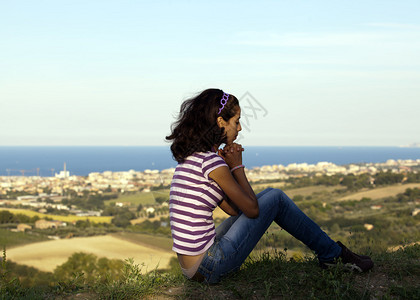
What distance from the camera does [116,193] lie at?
42594 millimetres

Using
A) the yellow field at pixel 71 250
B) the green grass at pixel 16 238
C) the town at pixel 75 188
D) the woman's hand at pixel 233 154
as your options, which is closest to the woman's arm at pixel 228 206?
the woman's hand at pixel 233 154

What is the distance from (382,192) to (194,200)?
3687cm

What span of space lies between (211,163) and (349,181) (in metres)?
42.8

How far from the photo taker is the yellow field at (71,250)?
19016 mm

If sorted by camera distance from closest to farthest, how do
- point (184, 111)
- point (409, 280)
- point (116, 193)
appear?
point (184, 111) → point (409, 280) → point (116, 193)

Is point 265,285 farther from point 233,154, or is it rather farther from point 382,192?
point 382,192

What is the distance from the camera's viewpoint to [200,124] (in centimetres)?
332

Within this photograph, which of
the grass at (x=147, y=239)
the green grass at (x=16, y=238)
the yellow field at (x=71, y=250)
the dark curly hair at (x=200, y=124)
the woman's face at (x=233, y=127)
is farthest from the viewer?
the green grass at (x=16, y=238)

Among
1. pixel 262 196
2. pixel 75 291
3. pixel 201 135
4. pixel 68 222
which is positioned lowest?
pixel 68 222

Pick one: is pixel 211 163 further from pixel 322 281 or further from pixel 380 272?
pixel 380 272

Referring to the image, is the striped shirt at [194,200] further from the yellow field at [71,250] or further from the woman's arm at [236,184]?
the yellow field at [71,250]

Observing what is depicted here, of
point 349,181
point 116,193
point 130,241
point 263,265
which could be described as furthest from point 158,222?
point 263,265

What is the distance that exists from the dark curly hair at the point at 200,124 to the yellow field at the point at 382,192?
34787 millimetres

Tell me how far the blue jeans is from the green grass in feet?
72.0
